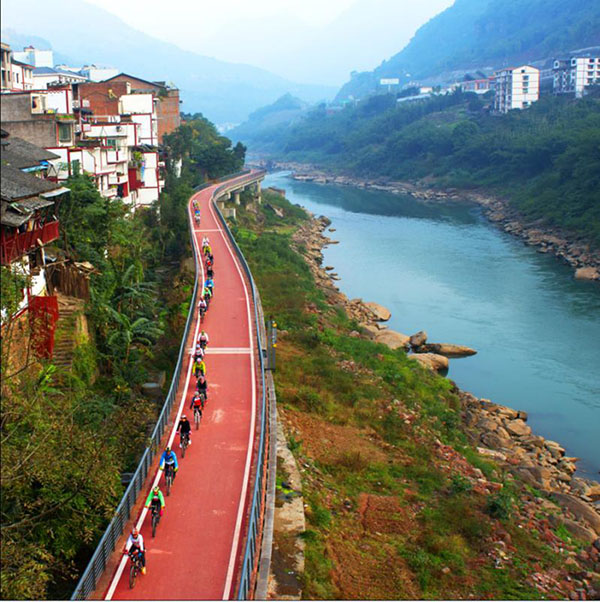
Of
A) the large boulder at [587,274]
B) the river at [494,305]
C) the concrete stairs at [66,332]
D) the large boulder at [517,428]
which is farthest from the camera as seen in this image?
the large boulder at [587,274]

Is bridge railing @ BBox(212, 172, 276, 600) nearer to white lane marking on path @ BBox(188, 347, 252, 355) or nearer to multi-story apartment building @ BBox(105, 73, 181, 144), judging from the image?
white lane marking on path @ BBox(188, 347, 252, 355)

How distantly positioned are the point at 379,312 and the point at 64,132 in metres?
20.4

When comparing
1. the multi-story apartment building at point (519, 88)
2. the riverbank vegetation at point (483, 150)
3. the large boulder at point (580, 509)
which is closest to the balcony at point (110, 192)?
the large boulder at point (580, 509)

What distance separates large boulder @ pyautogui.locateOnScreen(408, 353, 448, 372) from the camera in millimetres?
32984

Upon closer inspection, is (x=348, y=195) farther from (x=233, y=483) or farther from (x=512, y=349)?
(x=233, y=483)

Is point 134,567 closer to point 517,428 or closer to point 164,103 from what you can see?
point 517,428

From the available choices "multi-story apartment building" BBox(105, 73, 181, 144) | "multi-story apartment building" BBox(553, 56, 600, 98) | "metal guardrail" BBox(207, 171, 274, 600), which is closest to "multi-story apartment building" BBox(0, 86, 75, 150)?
"metal guardrail" BBox(207, 171, 274, 600)

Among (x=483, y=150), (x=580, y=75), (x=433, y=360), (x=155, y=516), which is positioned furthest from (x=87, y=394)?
(x=580, y=75)

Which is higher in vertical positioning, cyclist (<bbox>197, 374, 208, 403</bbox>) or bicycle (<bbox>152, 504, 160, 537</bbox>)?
cyclist (<bbox>197, 374, 208, 403</bbox>)

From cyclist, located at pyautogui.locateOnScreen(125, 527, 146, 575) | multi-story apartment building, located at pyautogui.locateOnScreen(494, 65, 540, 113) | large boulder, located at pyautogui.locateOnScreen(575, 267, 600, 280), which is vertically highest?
multi-story apartment building, located at pyautogui.locateOnScreen(494, 65, 540, 113)

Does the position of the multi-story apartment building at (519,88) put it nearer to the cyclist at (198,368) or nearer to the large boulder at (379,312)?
the large boulder at (379,312)

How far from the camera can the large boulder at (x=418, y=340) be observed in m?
36.6

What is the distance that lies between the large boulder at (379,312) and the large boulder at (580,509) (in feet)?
69.7

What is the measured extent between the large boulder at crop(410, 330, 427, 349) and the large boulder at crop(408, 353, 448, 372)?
2408mm
